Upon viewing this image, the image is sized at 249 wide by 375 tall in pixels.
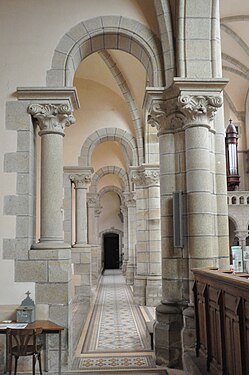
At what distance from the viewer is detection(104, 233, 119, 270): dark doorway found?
27.4 m

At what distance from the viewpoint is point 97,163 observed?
1772 cm

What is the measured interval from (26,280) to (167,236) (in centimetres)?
181

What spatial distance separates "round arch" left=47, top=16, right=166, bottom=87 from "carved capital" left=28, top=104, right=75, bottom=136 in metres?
0.33

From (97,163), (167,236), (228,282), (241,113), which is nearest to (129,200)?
(97,163)

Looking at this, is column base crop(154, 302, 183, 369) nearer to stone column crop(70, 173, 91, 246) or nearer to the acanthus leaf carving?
the acanthus leaf carving

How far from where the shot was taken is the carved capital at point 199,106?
5.35 meters

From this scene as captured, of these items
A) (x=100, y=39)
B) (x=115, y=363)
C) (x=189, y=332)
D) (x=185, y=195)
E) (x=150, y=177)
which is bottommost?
(x=115, y=363)

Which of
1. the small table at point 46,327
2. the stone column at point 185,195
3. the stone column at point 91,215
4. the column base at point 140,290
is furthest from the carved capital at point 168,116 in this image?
the stone column at point 91,215

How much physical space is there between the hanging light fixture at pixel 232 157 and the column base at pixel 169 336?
40.2 ft

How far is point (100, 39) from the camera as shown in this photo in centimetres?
613

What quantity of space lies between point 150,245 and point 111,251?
17389mm

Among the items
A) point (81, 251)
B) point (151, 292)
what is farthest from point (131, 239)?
point (151, 292)

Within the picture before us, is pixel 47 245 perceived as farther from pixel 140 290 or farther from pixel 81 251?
pixel 81 251

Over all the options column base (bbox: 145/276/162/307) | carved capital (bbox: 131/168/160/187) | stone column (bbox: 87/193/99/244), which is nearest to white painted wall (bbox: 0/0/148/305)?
carved capital (bbox: 131/168/160/187)
